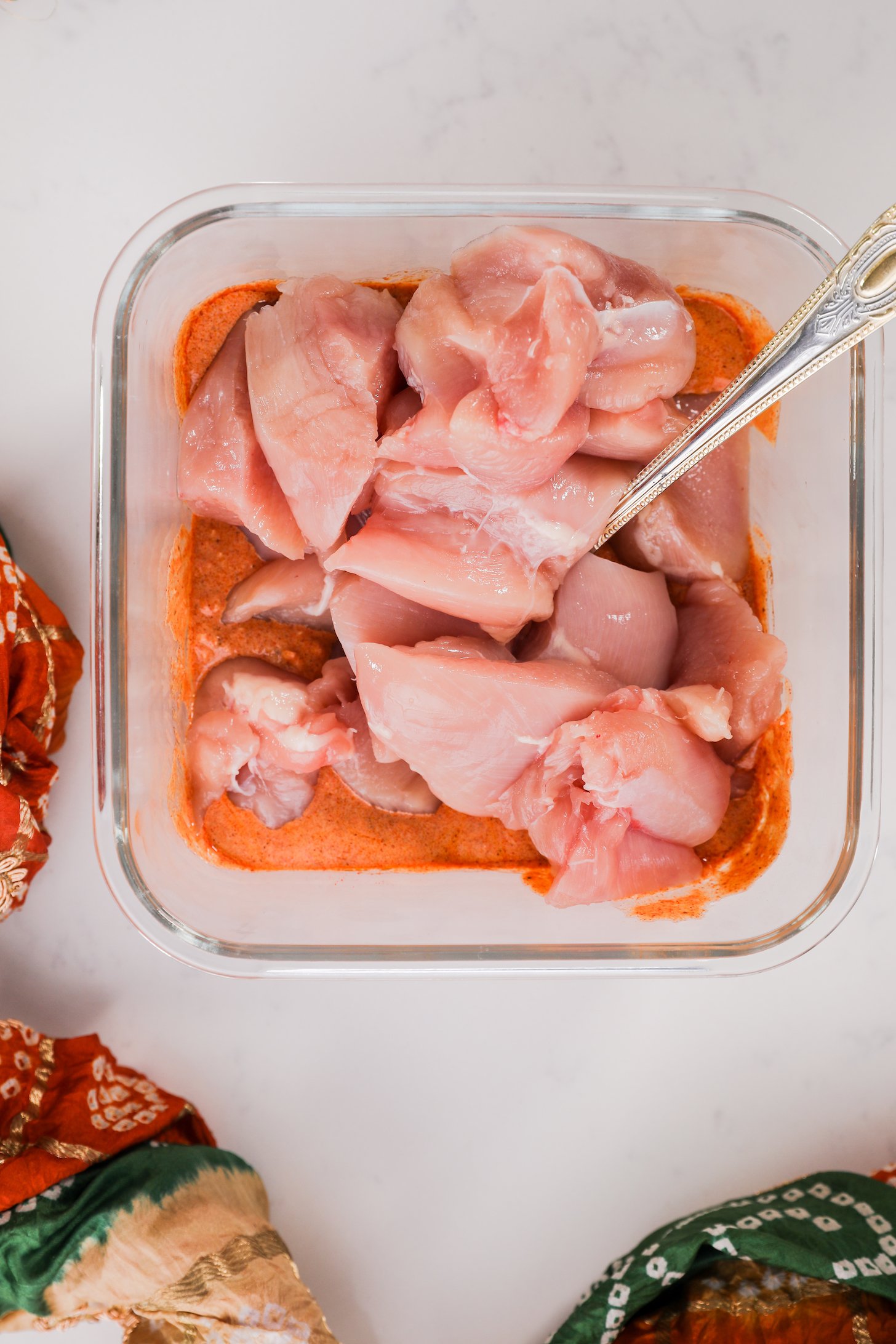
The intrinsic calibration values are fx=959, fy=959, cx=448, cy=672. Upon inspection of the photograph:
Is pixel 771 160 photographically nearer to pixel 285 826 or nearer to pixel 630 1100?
pixel 285 826

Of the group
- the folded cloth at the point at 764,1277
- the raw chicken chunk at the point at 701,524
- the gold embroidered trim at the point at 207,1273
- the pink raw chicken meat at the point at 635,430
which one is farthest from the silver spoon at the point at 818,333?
the gold embroidered trim at the point at 207,1273

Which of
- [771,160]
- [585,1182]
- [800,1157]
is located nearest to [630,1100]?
[585,1182]

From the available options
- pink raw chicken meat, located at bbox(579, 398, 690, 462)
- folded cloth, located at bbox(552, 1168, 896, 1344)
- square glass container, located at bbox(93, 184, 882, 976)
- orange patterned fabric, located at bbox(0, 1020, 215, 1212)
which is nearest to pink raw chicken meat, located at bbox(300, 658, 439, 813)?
square glass container, located at bbox(93, 184, 882, 976)

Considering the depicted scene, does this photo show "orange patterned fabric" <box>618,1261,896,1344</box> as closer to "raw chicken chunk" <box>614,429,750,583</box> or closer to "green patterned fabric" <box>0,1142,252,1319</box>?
"green patterned fabric" <box>0,1142,252,1319</box>

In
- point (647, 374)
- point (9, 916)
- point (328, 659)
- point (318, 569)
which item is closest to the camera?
point (647, 374)

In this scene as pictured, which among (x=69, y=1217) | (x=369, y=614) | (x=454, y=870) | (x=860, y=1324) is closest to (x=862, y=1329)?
(x=860, y=1324)

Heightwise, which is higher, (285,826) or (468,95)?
(468,95)
